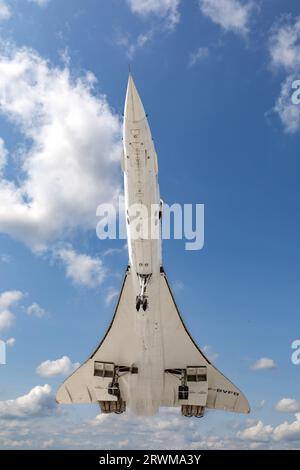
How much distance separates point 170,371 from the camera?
977 inches

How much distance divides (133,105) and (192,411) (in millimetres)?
18232

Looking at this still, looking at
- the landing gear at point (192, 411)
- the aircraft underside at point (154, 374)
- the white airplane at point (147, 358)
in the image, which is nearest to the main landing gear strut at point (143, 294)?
the white airplane at point (147, 358)

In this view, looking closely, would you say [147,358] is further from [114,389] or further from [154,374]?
[114,389]

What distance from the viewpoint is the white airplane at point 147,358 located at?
19.1m

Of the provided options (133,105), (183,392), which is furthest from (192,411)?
(133,105)

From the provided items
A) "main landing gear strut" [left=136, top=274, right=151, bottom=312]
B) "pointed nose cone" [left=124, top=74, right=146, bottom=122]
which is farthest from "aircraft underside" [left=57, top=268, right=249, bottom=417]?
"pointed nose cone" [left=124, top=74, right=146, bottom=122]

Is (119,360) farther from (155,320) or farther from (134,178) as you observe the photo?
(134,178)

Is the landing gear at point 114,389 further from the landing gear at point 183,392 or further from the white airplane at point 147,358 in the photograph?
the landing gear at point 183,392

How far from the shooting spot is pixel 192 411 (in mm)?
24953
